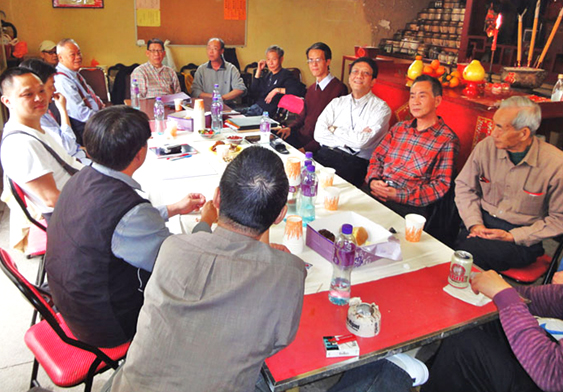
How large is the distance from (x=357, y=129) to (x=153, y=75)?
2322mm

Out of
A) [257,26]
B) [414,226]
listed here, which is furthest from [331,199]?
[257,26]

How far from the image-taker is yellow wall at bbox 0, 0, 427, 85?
5532 millimetres

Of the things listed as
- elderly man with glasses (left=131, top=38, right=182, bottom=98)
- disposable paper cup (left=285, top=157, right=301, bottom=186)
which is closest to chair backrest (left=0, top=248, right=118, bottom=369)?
disposable paper cup (left=285, top=157, right=301, bottom=186)

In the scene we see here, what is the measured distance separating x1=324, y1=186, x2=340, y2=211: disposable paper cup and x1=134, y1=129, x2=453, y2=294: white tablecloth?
0.12 feet

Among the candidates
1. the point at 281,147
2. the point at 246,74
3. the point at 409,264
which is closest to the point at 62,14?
the point at 246,74

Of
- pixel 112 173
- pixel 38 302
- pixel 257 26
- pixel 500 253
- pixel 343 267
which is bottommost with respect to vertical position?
pixel 500 253

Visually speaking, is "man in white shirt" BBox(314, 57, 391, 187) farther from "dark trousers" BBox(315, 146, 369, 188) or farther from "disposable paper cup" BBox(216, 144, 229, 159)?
"disposable paper cup" BBox(216, 144, 229, 159)

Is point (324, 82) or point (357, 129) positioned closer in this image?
point (357, 129)

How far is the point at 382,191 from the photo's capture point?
→ 2.54 metres

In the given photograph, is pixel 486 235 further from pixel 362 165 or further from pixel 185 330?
pixel 185 330

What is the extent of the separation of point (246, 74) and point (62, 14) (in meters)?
2.46

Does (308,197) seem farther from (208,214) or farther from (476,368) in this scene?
(476,368)

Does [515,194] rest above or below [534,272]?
above

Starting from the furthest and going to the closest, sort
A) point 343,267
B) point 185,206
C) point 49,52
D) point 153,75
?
point 49,52 < point 153,75 < point 185,206 < point 343,267
